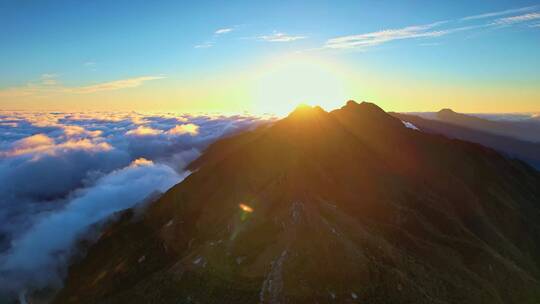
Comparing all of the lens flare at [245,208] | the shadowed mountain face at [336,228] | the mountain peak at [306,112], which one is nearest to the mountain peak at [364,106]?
the shadowed mountain face at [336,228]

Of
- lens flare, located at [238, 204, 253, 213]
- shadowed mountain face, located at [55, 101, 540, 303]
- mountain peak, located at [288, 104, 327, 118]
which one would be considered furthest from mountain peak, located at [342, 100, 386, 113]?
lens flare, located at [238, 204, 253, 213]

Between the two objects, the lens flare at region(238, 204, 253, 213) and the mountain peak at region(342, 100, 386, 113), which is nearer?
the lens flare at region(238, 204, 253, 213)

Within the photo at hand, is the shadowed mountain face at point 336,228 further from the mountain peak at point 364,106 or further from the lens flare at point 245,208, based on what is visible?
the mountain peak at point 364,106

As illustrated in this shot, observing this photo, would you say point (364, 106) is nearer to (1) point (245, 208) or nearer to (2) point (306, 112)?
(2) point (306, 112)

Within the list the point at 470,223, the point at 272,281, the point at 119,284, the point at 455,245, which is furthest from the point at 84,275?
the point at 470,223

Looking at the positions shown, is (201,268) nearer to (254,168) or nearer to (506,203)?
(254,168)

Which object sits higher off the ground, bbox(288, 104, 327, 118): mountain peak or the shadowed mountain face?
bbox(288, 104, 327, 118): mountain peak

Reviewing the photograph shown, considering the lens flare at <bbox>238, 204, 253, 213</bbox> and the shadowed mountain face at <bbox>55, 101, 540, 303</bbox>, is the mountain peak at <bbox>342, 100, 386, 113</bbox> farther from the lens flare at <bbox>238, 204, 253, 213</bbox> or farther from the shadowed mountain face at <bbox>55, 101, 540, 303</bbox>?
the lens flare at <bbox>238, 204, 253, 213</bbox>

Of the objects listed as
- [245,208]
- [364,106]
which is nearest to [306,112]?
[364,106]
